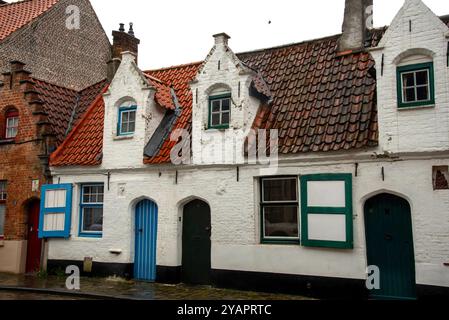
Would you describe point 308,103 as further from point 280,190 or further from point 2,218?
point 2,218

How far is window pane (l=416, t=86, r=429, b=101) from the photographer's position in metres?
9.41

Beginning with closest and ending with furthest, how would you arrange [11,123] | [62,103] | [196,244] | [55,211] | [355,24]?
1. [196,244]
2. [355,24]
3. [55,211]
4. [11,123]
5. [62,103]

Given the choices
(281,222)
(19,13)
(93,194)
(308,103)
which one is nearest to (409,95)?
(308,103)

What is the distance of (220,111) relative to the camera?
11.9m

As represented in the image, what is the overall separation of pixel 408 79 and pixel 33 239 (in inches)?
466

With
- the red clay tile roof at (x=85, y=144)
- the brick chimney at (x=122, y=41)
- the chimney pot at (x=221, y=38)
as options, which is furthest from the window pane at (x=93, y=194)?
the brick chimney at (x=122, y=41)

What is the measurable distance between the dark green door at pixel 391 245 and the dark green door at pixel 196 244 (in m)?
4.09

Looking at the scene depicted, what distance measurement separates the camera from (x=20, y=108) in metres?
14.8

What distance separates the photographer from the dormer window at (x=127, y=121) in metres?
13.2

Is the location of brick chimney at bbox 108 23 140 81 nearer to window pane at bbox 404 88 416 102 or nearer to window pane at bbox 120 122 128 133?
window pane at bbox 120 122 128 133

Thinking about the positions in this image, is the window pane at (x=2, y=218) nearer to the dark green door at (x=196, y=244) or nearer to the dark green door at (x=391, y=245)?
the dark green door at (x=196, y=244)

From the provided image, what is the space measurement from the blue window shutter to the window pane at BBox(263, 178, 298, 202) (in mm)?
6201

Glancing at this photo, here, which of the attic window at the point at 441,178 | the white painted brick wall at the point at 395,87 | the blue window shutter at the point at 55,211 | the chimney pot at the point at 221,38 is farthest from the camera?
the blue window shutter at the point at 55,211
